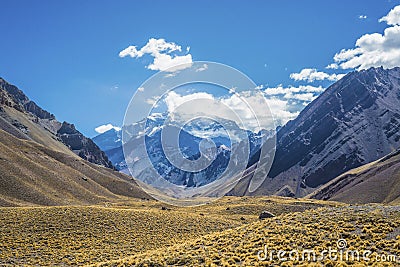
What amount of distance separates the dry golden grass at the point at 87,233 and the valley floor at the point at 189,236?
0.12 m

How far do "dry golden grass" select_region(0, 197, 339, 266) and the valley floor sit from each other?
0.40 ft

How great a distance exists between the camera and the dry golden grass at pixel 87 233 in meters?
45.1

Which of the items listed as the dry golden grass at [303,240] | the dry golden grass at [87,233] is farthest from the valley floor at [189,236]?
the dry golden grass at [87,233]

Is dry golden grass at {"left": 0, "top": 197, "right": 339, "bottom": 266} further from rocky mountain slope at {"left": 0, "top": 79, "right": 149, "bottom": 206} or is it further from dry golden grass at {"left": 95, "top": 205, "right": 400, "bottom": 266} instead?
rocky mountain slope at {"left": 0, "top": 79, "right": 149, "bottom": 206}

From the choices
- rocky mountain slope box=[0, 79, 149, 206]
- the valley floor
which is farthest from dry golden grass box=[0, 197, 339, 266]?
rocky mountain slope box=[0, 79, 149, 206]

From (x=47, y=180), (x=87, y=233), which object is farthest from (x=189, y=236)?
(x=47, y=180)

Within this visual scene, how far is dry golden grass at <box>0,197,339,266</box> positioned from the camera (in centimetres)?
4509

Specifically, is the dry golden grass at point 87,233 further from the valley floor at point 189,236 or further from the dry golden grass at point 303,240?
the dry golden grass at point 303,240

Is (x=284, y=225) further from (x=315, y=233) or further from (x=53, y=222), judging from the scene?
(x=53, y=222)

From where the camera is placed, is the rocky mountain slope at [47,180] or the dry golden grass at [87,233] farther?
the rocky mountain slope at [47,180]

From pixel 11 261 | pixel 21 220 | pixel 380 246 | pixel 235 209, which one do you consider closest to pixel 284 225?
pixel 380 246

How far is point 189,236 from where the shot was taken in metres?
58.8

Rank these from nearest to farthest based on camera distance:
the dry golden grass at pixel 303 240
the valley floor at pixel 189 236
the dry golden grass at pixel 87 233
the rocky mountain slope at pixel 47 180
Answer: the dry golden grass at pixel 303 240
the valley floor at pixel 189 236
the dry golden grass at pixel 87 233
the rocky mountain slope at pixel 47 180

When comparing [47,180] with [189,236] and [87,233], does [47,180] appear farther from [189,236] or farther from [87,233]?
[189,236]
